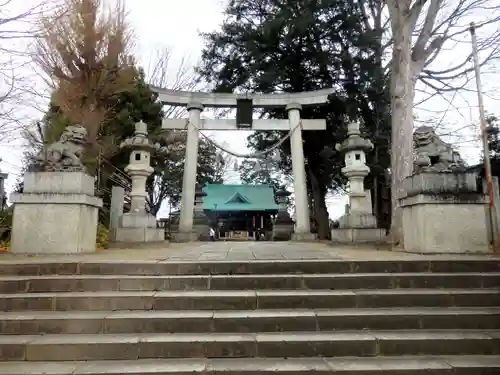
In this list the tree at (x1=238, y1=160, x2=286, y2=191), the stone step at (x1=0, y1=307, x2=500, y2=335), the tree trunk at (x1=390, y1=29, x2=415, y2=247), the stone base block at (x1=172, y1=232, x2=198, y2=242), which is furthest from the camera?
the tree at (x1=238, y1=160, x2=286, y2=191)

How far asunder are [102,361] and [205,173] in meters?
22.9

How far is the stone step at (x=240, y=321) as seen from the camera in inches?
128

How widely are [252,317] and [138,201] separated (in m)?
6.77

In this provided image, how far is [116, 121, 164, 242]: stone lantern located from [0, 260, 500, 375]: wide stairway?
4758 millimetres

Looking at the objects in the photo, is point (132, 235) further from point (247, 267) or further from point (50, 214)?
point (247, 267)

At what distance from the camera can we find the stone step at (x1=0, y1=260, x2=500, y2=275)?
13.3 ft

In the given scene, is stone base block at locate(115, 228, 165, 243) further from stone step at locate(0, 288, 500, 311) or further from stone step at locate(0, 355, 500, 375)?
stone step at locate(0, 355, 500, 375)

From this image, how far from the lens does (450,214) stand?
5.28 metres

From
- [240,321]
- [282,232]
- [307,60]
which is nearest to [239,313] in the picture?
[240,321]

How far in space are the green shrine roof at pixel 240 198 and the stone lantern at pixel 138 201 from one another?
11.3 metres

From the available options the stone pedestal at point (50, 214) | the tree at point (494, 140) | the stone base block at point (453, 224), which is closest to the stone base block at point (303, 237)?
the stone base block at point (453, 224)

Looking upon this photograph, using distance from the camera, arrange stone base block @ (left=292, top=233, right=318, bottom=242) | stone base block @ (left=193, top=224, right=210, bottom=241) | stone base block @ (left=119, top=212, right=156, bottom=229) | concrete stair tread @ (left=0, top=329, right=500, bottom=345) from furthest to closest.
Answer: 1. stone base block @ (left=193, top=224, right=210, bottom=241)
2. stone base block @ (left=292, top=233, right=318, bottom=242)
3. stone base block @ (left=119, top=212, right=156, bottom=229)
4. concrete stair tread @ (left=0, top=329, right=500, bottom=345)

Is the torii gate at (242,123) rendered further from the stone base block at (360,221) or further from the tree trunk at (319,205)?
the tree trunk at (319,205)

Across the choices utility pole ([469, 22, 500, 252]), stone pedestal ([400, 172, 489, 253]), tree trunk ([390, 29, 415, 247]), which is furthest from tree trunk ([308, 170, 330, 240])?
stone pedestal ([400, 172, 489, 253])
